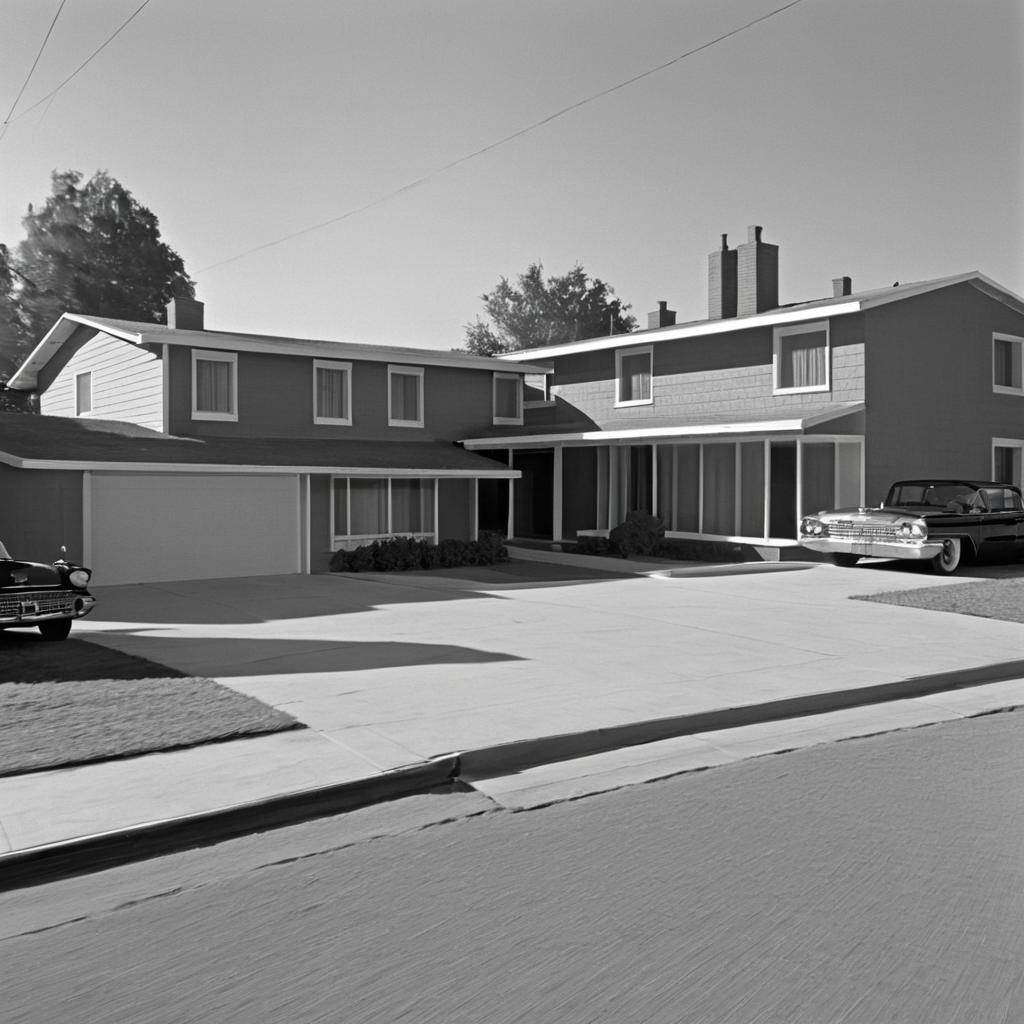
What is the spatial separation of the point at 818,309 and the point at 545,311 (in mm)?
56986

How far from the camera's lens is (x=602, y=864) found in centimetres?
506

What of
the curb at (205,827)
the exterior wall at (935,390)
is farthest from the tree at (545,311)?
the curb at (205,827)

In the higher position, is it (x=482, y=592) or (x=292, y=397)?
(x=292, y=397)

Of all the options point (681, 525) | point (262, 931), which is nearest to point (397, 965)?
point (262, 931)

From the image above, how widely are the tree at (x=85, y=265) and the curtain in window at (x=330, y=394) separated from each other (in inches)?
1203

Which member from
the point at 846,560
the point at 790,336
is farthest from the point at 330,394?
the point at 846,560

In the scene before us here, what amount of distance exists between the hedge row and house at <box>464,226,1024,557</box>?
373cm

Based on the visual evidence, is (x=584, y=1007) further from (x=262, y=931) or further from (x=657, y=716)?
(x=657, y=716)

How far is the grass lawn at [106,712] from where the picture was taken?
702 centimetres

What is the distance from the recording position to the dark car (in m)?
11.3

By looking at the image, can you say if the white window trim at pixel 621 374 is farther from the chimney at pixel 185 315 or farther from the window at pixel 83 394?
the window at pixel 83 394

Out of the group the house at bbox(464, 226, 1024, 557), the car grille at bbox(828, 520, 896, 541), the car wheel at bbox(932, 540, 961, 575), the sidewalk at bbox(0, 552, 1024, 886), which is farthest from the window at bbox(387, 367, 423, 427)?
the car wheel at bbox(932, 540, 961, 575)

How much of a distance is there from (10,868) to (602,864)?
2.76 m

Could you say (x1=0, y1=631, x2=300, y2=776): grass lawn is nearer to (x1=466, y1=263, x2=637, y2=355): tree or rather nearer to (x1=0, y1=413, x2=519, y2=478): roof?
(x1=0, y1=413, x2=519, y2=478): roof
